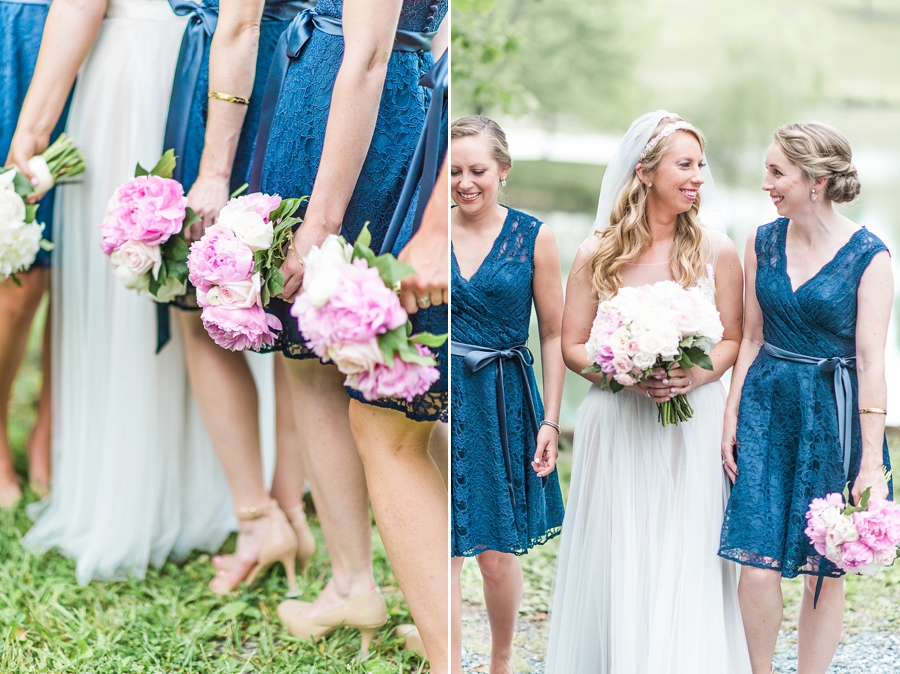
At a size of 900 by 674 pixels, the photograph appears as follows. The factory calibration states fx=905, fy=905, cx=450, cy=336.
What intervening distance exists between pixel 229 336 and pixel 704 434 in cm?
131

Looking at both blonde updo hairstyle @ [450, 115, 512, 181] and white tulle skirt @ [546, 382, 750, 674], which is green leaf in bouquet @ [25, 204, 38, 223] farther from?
white tulle skirt @ [546, 382, 750, 674]

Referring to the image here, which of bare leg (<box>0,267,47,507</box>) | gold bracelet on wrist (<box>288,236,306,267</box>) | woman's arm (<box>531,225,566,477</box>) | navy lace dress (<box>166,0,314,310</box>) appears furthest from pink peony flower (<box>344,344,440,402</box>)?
bare leg (<box>0,267,47,507</box>)

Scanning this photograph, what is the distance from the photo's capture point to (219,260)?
2.31 m

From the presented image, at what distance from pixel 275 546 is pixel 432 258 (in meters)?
1.42

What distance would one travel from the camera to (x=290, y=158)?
2.52m

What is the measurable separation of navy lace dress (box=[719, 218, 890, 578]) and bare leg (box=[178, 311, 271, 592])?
160 centimetres

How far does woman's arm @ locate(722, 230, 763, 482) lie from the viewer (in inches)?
97.3

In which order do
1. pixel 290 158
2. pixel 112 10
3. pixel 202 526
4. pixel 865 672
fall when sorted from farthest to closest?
1. pixel 202 526
2. pixel 112 10
3. pixel 865 672
4. pixel 290 158

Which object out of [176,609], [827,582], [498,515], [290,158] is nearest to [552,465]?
[498,515]

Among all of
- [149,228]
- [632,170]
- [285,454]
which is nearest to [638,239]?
[632,170]

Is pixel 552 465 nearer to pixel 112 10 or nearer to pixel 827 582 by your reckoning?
pixel 827 582

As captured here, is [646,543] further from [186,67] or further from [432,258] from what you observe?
[186,67]

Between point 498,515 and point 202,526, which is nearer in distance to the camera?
point 498,515

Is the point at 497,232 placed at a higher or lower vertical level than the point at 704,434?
higher
